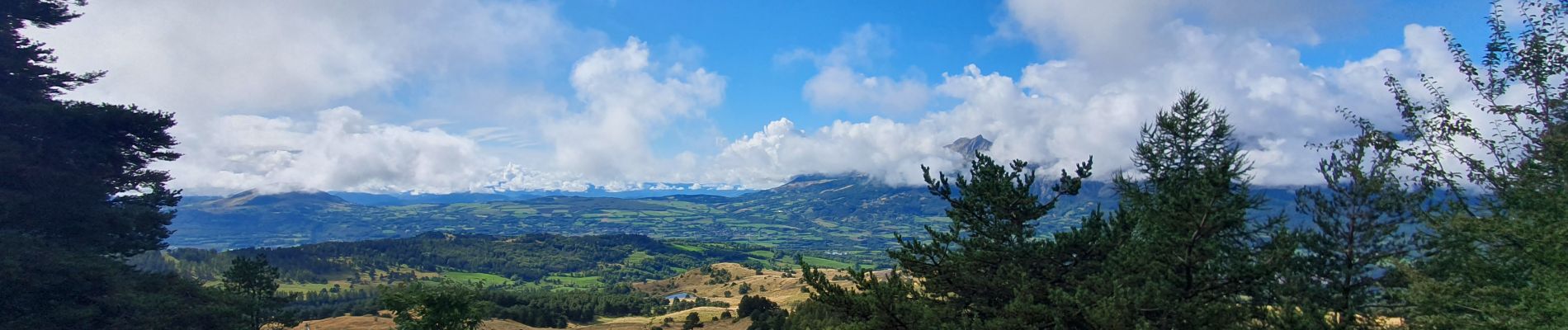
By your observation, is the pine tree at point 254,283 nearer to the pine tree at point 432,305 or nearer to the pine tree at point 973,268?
the pine tree at point 432,305

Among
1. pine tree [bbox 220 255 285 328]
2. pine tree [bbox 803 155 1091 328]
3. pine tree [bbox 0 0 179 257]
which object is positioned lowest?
pine tree [bbox 220 255 285 328]

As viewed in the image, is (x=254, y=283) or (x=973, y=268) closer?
(x=973, y=268)

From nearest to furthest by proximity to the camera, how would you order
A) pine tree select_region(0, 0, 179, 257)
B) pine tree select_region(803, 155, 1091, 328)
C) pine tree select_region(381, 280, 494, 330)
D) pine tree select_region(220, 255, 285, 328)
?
pine tree select_region(803, 155, 1091, 328) < pine tree select_region(381, 280, 494, 330) < pine tree select_region(0, 0, 179, 257) < pine tree select_region(220, 255, 285, 328)

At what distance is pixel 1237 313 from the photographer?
514 inches

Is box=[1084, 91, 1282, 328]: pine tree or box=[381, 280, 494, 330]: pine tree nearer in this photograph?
box=[1084, 91, 1282, 328]: pine tree

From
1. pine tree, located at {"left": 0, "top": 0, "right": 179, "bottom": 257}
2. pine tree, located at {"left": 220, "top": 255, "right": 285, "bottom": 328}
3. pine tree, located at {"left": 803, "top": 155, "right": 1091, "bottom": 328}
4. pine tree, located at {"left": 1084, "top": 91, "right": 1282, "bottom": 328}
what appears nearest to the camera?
pine tree, located at {"left": 1084, "top": 91, "right": 1282, "bottom": 328}

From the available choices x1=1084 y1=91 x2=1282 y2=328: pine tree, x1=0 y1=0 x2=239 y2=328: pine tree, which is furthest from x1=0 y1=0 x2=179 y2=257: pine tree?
x1=1084 y1=91 x2=1282 y2=328: pine tree

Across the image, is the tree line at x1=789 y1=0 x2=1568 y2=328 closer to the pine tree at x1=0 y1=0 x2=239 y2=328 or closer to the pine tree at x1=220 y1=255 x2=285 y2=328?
the pine tree at x1=0 y1=0 x2=239 y2=328

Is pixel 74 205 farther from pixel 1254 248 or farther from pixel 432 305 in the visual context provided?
pixel 1254 248

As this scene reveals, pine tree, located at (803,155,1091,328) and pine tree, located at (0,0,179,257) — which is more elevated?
pine tree, located at (0,0,179,257)

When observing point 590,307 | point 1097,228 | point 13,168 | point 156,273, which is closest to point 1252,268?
point 1097,228

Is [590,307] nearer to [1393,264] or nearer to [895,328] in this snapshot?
[895,328]

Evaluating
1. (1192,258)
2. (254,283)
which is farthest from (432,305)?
(254,283)

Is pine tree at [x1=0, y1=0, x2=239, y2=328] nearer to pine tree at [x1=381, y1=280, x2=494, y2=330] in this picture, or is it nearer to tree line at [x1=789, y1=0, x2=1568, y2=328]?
pine tree at [x1=381, y1=280, x2=494, y2=330]
